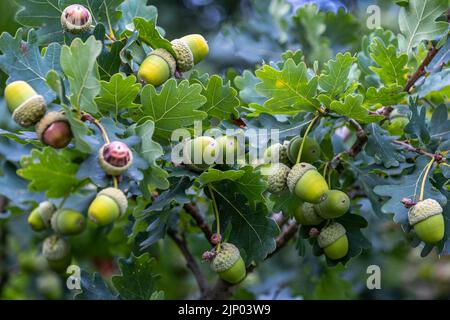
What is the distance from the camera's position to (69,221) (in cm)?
145

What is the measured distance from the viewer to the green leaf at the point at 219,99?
139 cm

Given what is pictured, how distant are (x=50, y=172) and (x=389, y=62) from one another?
2.57ft

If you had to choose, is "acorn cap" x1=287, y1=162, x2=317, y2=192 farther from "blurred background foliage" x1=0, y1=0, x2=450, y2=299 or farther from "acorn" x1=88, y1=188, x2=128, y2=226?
"blurred background foliage" x1=0, y1=0, x2=450, y2=299

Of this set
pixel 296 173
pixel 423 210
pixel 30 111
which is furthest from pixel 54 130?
pixel 423 210

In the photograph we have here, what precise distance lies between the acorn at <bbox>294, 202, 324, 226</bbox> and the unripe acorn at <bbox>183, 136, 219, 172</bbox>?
27cm

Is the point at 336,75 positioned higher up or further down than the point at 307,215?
higher up

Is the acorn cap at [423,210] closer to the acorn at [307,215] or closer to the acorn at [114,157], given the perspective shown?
the acorn at [307,215]

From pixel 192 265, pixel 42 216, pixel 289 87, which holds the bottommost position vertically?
pixel 192 265

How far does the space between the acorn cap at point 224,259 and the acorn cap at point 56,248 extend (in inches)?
17.0

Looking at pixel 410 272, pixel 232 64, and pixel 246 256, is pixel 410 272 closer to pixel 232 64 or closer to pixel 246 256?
pixel 232 64

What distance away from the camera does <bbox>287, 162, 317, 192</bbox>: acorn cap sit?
133 centimetres

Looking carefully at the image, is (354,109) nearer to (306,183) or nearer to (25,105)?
(306,183)

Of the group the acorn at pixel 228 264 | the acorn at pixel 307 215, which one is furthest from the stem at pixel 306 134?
the acorn at pixel 228 264

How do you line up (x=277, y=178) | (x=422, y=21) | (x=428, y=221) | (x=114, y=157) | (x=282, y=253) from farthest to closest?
(x=282, y=253), (x=422, y=21), (x=277, y=178), (x=428, y=221), (x=114, y=157)
